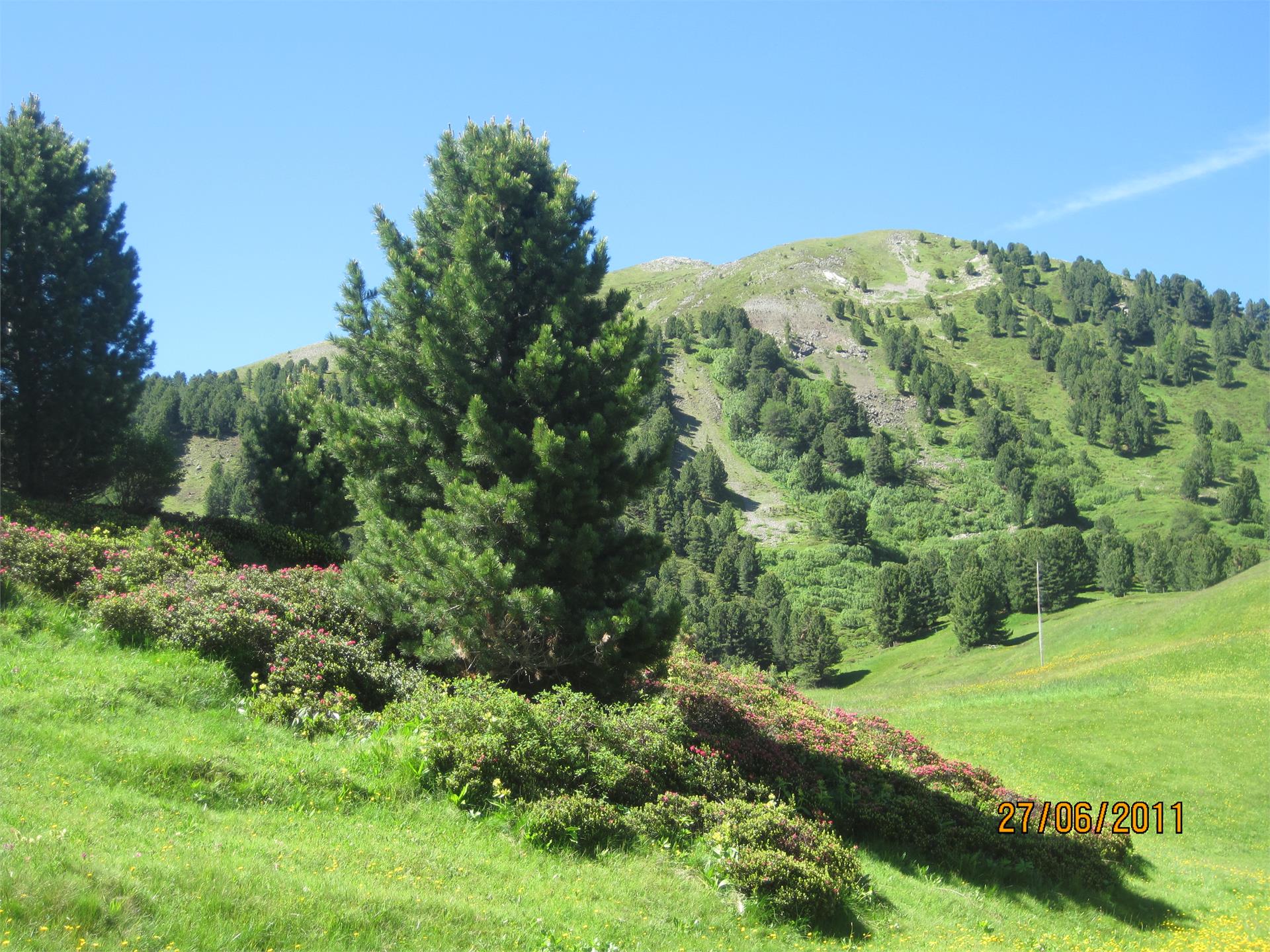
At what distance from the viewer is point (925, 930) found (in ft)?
34.1

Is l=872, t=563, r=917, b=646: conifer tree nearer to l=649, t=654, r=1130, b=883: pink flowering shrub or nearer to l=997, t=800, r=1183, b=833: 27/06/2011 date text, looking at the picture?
l=997, t=800, r=1183, b=833: 27/06/2011 date text

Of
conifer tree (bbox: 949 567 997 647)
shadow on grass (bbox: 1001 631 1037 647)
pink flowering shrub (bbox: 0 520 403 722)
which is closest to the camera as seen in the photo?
pink flowering shrub (bbox: 0 520 403 722)

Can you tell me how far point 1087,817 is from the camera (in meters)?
18.7

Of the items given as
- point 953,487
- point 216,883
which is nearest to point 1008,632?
point 953,487

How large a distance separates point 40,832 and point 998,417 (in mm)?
191785

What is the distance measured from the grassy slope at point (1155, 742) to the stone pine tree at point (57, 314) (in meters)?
24.0

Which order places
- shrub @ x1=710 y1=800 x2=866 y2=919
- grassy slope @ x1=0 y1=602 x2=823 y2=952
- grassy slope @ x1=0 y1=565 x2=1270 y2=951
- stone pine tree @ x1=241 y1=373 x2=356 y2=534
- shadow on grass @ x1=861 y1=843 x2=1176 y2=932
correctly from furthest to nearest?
stone pine tree @ x1=241 y1=373 x2=356 y2=534, shadow on grass @ x1=861 y1=843 x2=1176 y2=932, shrub @ x1=710 y1=800 x2=866 y2=919, grassy slope @ x1=0 y1=565 x2=1270 y2=951, grassy slope @ x1=0 y1=602 x2=823 y2=952

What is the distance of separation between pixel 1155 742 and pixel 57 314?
3778cm

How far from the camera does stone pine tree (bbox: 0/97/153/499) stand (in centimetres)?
2228

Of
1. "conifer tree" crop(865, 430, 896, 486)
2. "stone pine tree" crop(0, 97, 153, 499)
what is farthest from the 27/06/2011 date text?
"conifer tree" crop(865, 430, 896, 486)

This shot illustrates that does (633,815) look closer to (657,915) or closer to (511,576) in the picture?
(657,915)

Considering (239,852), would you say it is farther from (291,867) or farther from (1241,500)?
(1241,500)

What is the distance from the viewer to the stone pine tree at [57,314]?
22.3 meters

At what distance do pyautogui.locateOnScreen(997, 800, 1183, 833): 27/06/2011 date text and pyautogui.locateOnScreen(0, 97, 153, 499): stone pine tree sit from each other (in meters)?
25.7
